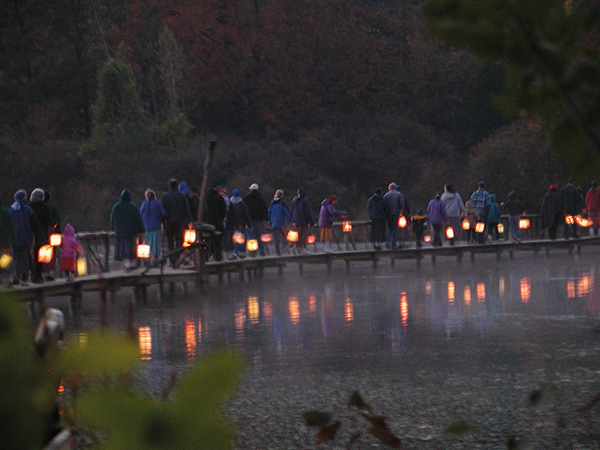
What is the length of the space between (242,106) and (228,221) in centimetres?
2654

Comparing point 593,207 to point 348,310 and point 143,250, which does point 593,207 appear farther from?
point 348,310

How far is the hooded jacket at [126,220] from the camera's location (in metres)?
21.8

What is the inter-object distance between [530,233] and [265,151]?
47.7 feet

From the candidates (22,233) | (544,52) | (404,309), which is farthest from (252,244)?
(544,52)

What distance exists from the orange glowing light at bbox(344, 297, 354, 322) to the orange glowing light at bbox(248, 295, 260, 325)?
124cm

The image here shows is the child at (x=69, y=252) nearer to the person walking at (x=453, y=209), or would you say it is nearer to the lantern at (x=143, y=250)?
the lantern at (x=143, y=250)

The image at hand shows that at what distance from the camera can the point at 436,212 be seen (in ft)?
101

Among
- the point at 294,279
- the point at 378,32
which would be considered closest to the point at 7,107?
the point at 378,32

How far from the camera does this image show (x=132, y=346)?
684mm

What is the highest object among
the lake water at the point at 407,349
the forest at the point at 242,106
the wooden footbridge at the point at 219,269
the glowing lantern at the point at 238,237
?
the forest at the point at 242,106

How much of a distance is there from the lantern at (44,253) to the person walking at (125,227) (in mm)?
3140

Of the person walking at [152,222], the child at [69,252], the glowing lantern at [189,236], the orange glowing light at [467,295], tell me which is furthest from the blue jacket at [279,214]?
the child at [69,252]

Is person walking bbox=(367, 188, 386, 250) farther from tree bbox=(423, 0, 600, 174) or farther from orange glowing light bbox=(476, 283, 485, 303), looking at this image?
tree bbox=(423, 0, 600, 174)

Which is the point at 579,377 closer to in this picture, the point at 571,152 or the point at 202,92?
the point at 571,152
